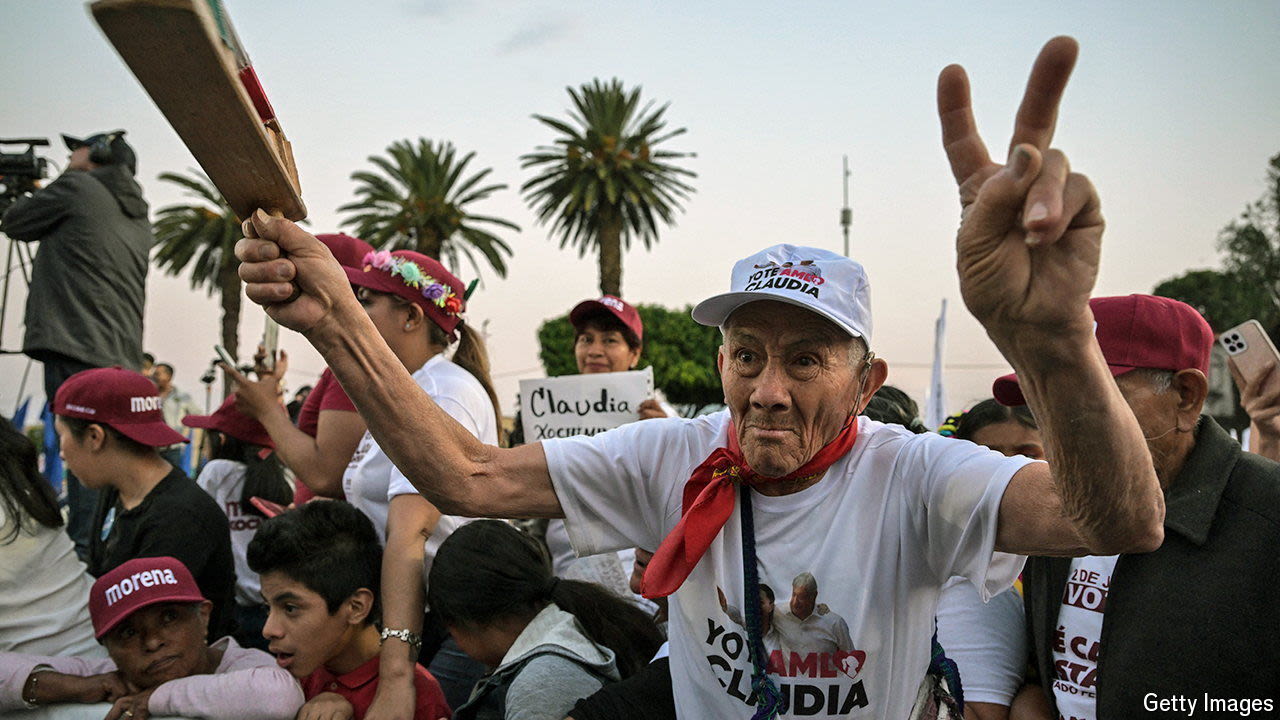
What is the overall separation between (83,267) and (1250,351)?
20.1ft

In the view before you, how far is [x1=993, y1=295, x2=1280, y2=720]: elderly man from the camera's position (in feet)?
7.66

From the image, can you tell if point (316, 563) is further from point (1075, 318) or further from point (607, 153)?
point (607, 153)

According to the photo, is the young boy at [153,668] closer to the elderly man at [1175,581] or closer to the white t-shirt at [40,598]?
the white t-shirt at [40,598]

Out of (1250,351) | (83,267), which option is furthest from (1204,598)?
(83,267)

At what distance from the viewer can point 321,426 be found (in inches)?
158

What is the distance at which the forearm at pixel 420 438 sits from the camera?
2006 mm

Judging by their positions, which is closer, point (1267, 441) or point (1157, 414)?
point (1157, 414)

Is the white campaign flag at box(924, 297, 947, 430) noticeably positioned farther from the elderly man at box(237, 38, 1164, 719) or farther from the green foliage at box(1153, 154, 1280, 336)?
the green foliage at box(1153, 154, 1280, 336)

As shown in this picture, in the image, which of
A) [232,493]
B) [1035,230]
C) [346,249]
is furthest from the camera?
[232,493]

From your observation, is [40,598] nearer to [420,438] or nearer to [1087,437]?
[420,438]

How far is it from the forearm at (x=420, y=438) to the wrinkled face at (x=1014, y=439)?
2.23 m

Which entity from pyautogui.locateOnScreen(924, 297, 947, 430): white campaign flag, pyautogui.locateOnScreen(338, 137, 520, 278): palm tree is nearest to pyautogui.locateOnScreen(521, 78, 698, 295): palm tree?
pyautogui.locateOnScreen(338, 137, 520, 278): palm tree

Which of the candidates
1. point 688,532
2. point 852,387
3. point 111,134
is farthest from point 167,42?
point 111,134

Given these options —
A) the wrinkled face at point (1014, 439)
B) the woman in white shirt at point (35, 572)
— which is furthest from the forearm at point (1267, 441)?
the woman in white shirt at point (35, 572)
